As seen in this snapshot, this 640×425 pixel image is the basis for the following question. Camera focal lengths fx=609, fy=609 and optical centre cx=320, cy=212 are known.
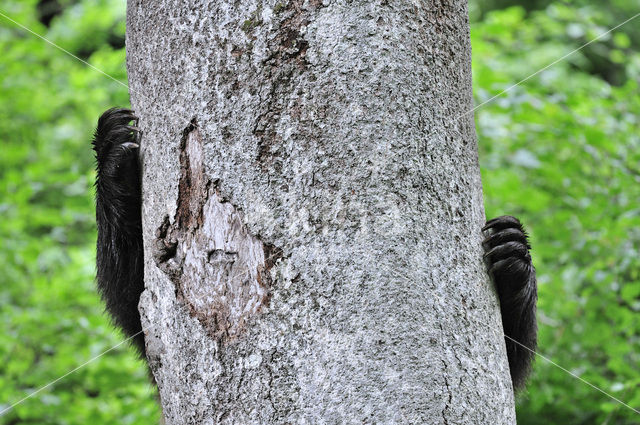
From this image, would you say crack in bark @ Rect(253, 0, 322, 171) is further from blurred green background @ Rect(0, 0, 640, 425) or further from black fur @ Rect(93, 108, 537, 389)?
blurred green background @ Rect(0, 0, 640, 425)

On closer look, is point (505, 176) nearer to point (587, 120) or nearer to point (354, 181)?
point (587, 120)

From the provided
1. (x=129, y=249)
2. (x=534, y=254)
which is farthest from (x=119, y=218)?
(x=534, y=254)

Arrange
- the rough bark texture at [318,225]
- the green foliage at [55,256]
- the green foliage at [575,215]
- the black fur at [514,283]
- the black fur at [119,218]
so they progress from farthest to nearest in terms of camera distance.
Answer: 1. the green foliage at [55,256]
2. the green foliage at [575,215]
3. the black fur at [119,218]
4. the black fur at [514,283]
5. the rough bark texture at [318,225]

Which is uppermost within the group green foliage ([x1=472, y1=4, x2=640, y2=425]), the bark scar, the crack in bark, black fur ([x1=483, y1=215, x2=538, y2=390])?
the crack in bark

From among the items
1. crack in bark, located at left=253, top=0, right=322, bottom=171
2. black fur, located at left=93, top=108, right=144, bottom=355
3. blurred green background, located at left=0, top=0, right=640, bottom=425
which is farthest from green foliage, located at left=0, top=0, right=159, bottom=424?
crack in bark, located at left=253, top=0, right=322, bottom=171

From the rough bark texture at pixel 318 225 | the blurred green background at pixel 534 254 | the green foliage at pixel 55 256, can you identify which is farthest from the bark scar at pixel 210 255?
the blurred green background at pixel 534 254

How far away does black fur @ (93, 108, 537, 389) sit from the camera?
1631 millimetres

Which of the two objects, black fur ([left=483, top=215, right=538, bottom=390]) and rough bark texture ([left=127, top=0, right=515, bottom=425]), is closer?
rough bark texture ([left=127, top=0, right=515, bottom=425])

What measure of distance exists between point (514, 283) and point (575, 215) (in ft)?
6.74

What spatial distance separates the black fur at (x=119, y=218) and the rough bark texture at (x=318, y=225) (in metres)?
0.50

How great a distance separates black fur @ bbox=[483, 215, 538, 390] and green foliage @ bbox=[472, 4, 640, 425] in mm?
811

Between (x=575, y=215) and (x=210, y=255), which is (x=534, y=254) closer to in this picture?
(x=575, y=215)

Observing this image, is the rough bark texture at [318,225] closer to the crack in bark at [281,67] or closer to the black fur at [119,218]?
the crack in bark at [281,67]

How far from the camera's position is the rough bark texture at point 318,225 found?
102 cm
